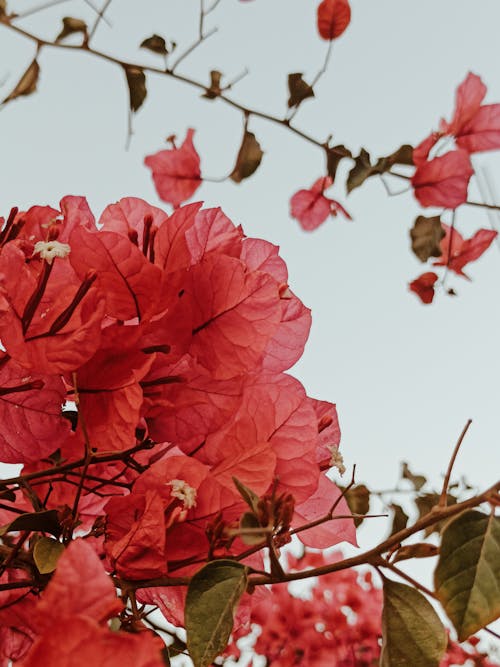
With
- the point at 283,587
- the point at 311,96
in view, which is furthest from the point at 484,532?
the point at 283,587

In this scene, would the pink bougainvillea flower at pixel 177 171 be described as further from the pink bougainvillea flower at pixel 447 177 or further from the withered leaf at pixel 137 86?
the pink bougainvillea flower at pixel 447 177

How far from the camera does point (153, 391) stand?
41cm

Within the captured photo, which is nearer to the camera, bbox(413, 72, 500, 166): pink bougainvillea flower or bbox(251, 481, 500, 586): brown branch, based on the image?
bbox(251, 481, 500, 586): brown branch

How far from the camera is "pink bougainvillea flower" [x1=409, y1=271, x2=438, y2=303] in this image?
3.67ft

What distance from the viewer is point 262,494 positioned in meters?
0.38

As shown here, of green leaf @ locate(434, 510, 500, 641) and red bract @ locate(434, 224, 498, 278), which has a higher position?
red bract @ locate(434, 224, 498, 278)

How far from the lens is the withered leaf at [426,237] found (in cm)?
97

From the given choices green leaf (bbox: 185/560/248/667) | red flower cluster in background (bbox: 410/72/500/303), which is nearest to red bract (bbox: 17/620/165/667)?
green leaf (bbox: 185/560/248/667)

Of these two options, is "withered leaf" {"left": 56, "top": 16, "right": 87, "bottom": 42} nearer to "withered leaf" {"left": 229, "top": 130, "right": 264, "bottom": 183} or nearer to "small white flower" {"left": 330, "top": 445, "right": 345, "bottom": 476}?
"withered leaf" {"left": 229, "top": 130, "right": 264, "bottom": 183}

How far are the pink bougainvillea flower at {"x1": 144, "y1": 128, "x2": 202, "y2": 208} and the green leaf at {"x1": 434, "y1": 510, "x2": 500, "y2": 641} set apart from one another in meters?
0.91

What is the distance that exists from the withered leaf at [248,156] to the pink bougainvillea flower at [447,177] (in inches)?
8.7

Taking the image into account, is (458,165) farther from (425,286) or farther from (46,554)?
(46,554)

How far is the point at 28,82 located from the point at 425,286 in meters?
0.61

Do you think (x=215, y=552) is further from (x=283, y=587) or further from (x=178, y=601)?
(x=283, y=587)
